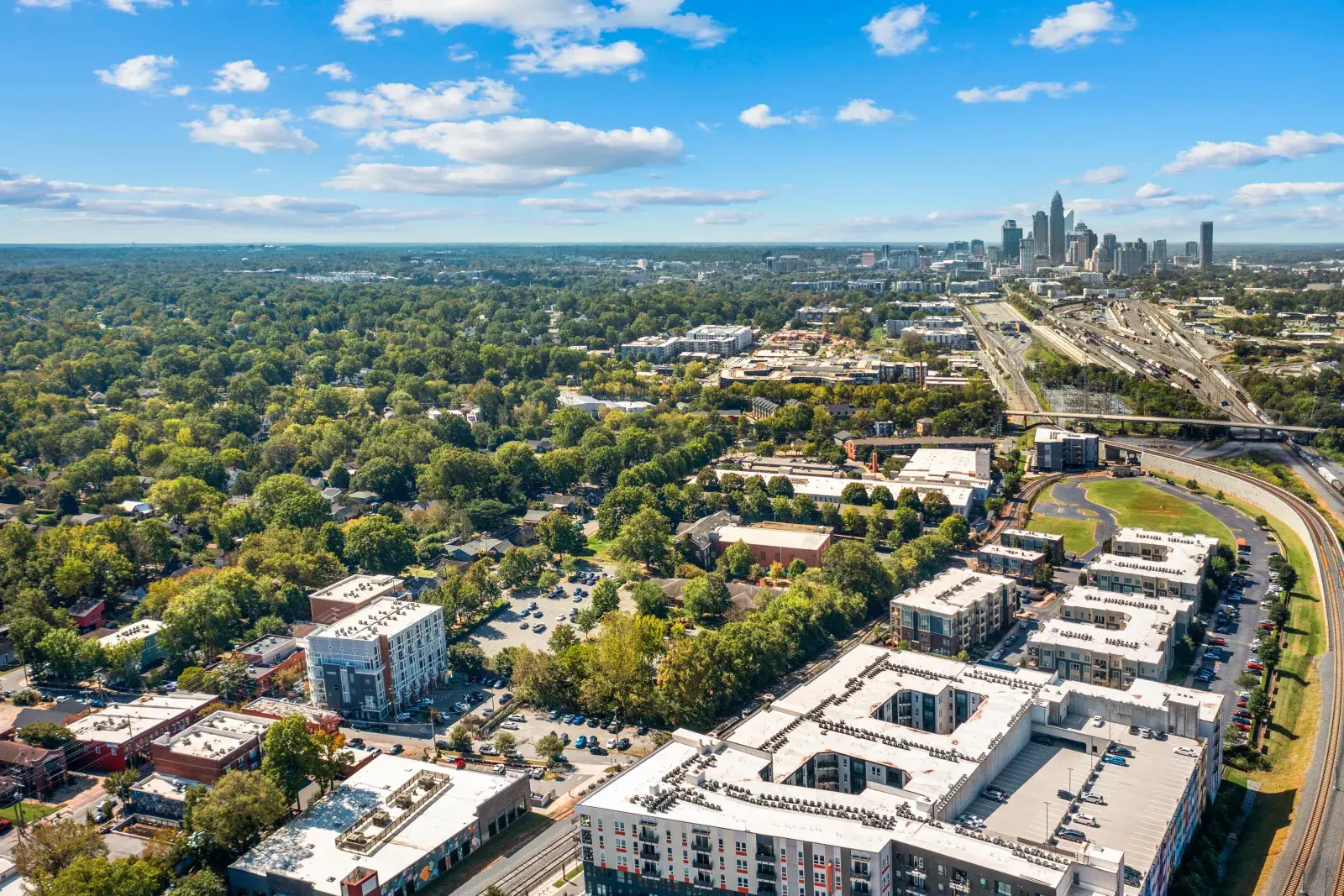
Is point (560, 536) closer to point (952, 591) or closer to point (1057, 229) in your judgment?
point (952, 591)

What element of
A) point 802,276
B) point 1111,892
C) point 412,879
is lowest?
point 412,879

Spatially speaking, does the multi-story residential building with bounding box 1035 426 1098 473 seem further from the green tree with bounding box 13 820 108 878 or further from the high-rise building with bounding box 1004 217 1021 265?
the high-rise building with bounding box 1004 217 1021 265

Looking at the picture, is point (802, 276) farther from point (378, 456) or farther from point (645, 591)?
point (645, 591)

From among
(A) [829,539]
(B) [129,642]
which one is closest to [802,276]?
(A) [829,539]

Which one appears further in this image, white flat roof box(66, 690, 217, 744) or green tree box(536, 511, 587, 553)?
green tree box(536, 511, 587, 553)

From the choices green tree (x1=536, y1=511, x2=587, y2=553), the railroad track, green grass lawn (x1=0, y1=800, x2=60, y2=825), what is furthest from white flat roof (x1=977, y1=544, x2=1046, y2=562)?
green grass lawn (x1=0, y1=800, x2=60, y2=825)

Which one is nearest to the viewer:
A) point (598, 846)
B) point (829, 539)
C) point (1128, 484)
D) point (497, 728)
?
point (598, 846)

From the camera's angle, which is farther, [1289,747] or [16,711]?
[16,711]
